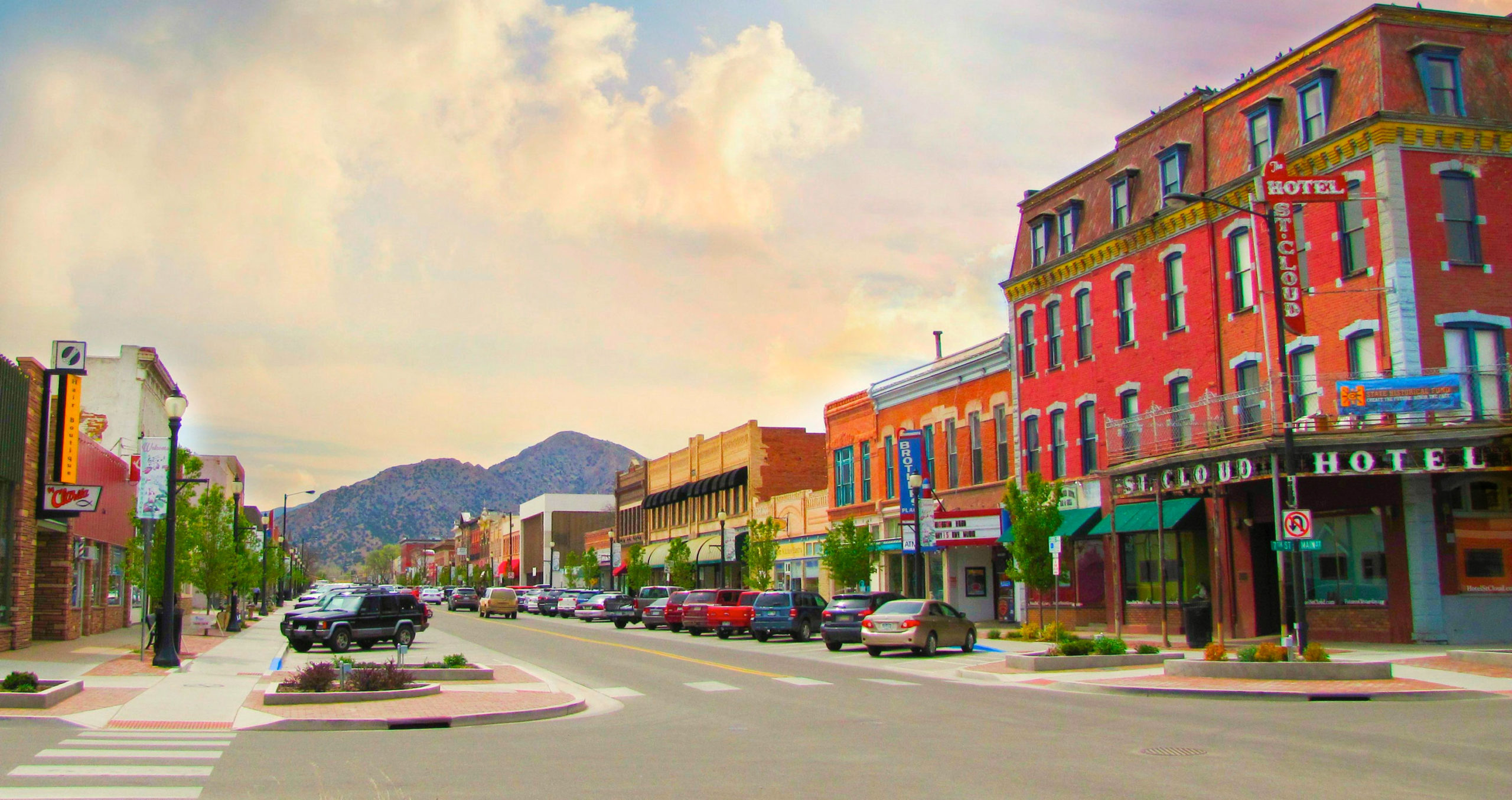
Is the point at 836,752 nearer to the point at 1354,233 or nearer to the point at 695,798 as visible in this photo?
the point at 695,798

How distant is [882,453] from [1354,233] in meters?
25.0

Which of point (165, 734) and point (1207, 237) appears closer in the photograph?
point (165, 734)

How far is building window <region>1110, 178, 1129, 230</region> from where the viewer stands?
37.2 metres

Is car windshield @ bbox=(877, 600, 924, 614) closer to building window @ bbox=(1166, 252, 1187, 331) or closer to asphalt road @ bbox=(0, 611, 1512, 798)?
asphalt road @ bbox=(0, 611, 1512, 798)

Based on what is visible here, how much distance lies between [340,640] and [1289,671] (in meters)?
22.5

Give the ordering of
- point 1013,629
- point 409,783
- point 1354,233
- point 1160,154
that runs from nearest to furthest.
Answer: point 409,783 < point 1354,233 < point 1160,154 < point 1013,629

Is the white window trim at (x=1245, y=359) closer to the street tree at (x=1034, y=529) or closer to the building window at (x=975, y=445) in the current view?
the street tree at (x=1034, y=529)

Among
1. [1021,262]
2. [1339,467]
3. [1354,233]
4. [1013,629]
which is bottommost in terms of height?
[1013,629]

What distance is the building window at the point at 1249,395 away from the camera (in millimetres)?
29094

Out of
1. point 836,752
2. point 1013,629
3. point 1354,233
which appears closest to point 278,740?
point 836,752

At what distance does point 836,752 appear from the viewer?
43.4 feet

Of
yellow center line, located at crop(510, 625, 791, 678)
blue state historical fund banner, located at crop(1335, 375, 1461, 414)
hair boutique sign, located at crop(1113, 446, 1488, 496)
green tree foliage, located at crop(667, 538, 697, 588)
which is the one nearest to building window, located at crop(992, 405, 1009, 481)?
hair boutique sign, located at crop(1113, 446, 1488, 496)

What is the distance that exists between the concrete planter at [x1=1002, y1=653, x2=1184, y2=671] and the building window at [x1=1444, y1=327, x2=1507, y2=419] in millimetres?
9107

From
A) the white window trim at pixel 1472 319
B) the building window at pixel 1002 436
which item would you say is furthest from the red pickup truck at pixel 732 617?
the white window trim at pixel 1472 319
